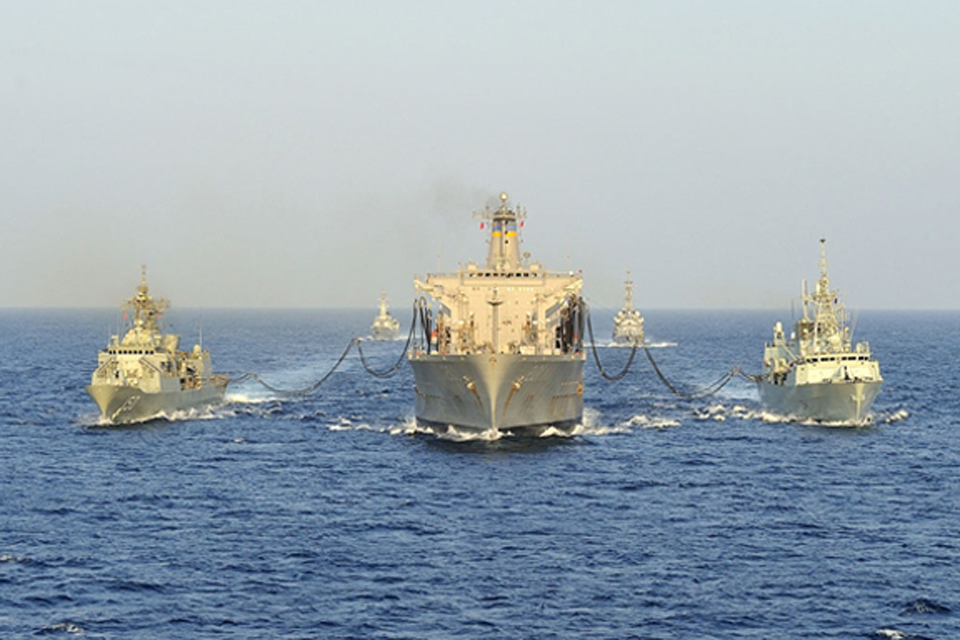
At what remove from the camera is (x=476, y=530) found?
42.8 metres

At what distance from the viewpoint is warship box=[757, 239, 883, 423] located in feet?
237

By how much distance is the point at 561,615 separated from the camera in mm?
32281

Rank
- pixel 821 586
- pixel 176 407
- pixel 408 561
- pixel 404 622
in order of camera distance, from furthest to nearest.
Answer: pixel 176 407
pixel 408 561
pixel 821 586
pixel 404 622

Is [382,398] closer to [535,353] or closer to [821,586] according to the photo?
[535,353]

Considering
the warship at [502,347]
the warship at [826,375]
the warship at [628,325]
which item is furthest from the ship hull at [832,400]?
the warship at [628,325]

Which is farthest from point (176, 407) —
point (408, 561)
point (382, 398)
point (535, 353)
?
point (408, 561)

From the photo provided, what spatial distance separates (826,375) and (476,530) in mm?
38996

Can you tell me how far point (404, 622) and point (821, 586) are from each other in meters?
13.5

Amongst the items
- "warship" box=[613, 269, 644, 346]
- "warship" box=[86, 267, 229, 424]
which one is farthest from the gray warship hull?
"warship" box=[613, 269, 644, 346]

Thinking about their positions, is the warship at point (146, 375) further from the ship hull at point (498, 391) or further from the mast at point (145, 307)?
the ship hull at point (498, 391)

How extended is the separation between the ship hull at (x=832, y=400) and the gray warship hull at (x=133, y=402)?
141 feet

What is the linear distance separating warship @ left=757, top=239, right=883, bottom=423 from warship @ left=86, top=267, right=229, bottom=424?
42739 millimetres

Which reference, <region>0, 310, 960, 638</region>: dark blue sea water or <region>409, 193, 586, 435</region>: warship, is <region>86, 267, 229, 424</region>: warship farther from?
Result: <region>409, 193, 586, 435</region>: warship

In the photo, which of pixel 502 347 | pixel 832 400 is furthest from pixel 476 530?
pixel 832 400
